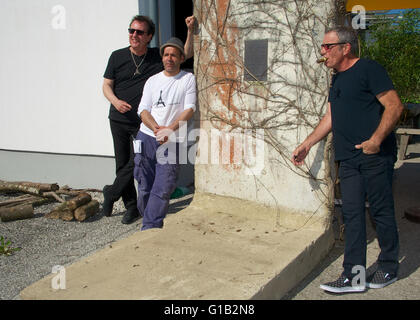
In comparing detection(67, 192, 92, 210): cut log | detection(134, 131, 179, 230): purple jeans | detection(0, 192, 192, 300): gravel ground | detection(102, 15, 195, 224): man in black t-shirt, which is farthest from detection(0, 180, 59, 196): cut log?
detection(134, 131, 179, 230): purple jeans

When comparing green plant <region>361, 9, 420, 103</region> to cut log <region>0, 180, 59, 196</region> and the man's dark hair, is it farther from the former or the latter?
cut log <region>0, 180, 59, 196</region>

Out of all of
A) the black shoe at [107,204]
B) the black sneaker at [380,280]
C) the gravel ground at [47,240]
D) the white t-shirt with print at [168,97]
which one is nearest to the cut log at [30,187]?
the gravel ground at [47,240]

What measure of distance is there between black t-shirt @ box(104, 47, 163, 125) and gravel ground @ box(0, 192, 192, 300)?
1.23 meters

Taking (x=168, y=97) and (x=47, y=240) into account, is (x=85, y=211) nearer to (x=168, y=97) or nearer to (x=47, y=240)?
(x=47, y=240)

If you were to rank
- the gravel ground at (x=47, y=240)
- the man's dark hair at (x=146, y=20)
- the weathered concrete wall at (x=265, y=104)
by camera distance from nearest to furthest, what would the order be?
1. the gravel ground at (x=47, y=240)
2. the weathered concrete wall at (x=265, y=104)
3. the man's dark hair at (x=146, y=20)

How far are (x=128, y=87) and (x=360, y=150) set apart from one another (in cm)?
247

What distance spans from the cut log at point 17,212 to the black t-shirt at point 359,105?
11.6 feet

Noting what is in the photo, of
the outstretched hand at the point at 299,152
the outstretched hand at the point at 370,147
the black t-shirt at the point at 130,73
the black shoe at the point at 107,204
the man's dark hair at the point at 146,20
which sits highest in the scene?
the man's dark hair at the point at 146,20

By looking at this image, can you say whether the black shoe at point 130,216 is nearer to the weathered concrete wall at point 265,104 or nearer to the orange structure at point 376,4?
the weathered concrete wall at point 265,104

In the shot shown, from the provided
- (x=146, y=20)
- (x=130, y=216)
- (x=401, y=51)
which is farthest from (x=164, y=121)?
(x=401, y=51)

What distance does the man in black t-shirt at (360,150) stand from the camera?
3082 mm

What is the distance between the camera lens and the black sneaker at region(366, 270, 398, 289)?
3311 millimetres
